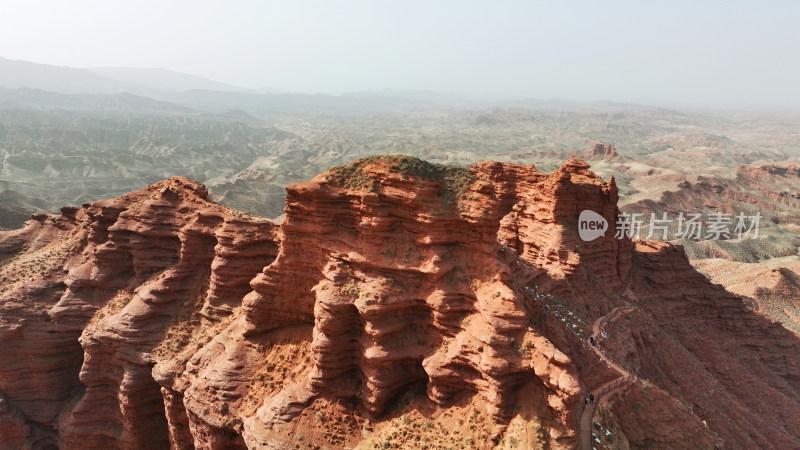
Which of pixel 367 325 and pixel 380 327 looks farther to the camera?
pixel 367 325

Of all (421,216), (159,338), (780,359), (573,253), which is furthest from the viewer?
(780,359)

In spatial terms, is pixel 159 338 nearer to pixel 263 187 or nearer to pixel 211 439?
pixel 211 439

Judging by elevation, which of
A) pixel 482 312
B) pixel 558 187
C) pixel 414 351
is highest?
pixel 558 187

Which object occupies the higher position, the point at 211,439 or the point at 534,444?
the point at 534,444

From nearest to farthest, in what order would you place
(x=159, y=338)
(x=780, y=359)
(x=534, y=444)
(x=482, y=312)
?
(x=534, y=444) < (x=482, y=312) < (x=159, y=338) < (x=780, y=359)

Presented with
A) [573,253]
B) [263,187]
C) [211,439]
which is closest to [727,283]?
[573,253]

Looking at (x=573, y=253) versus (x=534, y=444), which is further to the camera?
(x=573, y=253)

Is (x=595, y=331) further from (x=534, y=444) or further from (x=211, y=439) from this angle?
(x=211, y=439)
